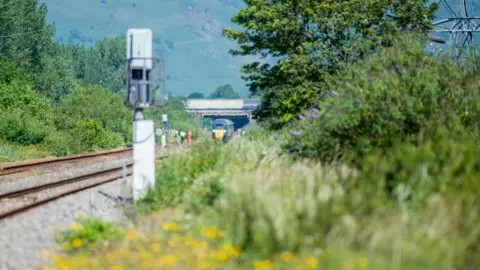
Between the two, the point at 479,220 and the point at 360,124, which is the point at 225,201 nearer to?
the point at 479,220

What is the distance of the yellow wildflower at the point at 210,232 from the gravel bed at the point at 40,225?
7.69 ft

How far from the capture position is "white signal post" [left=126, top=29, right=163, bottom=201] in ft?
49.9

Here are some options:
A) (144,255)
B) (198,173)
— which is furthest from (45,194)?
(144,255)

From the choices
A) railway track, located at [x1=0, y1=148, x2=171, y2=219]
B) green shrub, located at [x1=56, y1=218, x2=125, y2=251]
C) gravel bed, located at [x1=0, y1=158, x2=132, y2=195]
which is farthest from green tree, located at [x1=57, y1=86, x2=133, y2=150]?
green shrub, located at [x1=56, y1=218, x2=125, y2=251]

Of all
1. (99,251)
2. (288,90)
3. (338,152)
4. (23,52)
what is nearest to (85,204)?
(338,152)

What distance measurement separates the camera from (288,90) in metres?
33.8

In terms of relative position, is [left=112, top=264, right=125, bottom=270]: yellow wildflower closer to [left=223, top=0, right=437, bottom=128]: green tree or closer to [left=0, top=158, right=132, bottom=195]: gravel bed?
[left=0, top=158, right=132, bottom=195]: gravel bed

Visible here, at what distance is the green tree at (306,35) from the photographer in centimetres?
3291

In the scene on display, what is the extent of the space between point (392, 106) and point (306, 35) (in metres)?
20.4

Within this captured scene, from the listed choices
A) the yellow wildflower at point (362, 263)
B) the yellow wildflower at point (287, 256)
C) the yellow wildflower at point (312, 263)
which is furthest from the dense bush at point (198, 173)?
the yellow wildflower at point (362, 263)

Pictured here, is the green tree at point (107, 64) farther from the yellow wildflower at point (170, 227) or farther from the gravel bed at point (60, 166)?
the yellow wildflower at point (170, 227)

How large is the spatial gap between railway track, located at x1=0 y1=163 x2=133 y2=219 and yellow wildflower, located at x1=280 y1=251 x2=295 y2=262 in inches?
293

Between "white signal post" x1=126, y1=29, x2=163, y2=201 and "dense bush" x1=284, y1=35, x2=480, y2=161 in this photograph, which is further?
"white signal post" x1=126, y1=29, x2=163, y2=201

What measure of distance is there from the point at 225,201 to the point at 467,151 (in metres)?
3.52
